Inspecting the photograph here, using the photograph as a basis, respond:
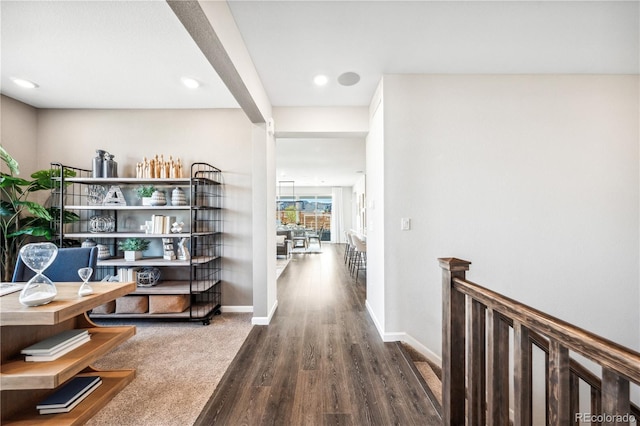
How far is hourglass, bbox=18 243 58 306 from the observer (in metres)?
1.34

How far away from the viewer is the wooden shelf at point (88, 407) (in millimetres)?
1474

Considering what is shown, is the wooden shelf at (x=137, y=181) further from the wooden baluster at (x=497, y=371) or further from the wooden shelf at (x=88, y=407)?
the wooden baluster at (x=497, y=371)

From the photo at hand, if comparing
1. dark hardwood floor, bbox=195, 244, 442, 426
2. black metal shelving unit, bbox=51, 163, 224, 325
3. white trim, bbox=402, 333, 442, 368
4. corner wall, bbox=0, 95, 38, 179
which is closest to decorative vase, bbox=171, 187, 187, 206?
black metal shelving unit, bbox=51, 163, 224, 325

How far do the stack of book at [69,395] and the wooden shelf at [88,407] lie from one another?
0.08 ft

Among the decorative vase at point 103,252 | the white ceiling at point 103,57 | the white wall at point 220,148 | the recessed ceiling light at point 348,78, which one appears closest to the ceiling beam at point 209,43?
the white ceiling at point 103,57

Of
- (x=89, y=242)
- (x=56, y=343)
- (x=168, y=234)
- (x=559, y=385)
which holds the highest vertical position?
(x=168, y=234)

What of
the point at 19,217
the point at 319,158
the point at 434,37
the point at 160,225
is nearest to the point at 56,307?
the point at 160,225

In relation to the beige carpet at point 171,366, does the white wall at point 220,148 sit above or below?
above

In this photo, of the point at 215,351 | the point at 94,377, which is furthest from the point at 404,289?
the point at 94,377

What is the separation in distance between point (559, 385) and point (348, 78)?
266cm

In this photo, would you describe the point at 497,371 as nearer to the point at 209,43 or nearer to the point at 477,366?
the point at 477,366

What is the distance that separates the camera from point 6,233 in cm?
278

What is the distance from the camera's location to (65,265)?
2041 millimetres

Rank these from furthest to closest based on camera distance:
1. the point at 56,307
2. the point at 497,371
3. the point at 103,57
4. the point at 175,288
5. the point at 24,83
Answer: the point at 175,288
the point at 24,83
the point at 103,57
the point at 56,307
the point at 497,371
